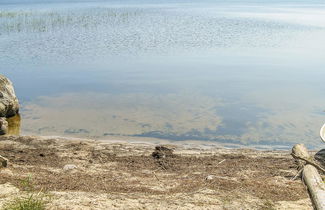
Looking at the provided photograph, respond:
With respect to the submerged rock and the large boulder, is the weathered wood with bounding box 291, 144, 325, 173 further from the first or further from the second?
the large boulder

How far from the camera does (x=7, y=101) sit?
1116 cm

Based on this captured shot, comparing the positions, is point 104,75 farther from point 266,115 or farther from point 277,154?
point 277,154

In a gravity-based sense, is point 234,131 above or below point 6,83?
below

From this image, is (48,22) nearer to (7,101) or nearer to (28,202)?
(7,101)

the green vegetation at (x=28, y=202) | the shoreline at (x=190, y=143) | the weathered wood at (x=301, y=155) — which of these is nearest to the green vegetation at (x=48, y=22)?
the shoreline at (x=190, y=143)

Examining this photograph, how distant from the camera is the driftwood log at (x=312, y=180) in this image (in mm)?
4918

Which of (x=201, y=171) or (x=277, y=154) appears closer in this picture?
(x=201, y=171)

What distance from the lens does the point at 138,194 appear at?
17.7 feet

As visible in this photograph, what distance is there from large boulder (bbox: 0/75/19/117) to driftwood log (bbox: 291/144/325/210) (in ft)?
25.4

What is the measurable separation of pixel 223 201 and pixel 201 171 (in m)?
1.87

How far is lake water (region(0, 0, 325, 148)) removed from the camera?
1063cm

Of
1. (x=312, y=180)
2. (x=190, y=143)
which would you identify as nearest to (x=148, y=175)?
(x=312, y=180)

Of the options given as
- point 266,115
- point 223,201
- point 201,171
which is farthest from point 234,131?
point 223,201

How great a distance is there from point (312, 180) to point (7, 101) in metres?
A: 8.41
